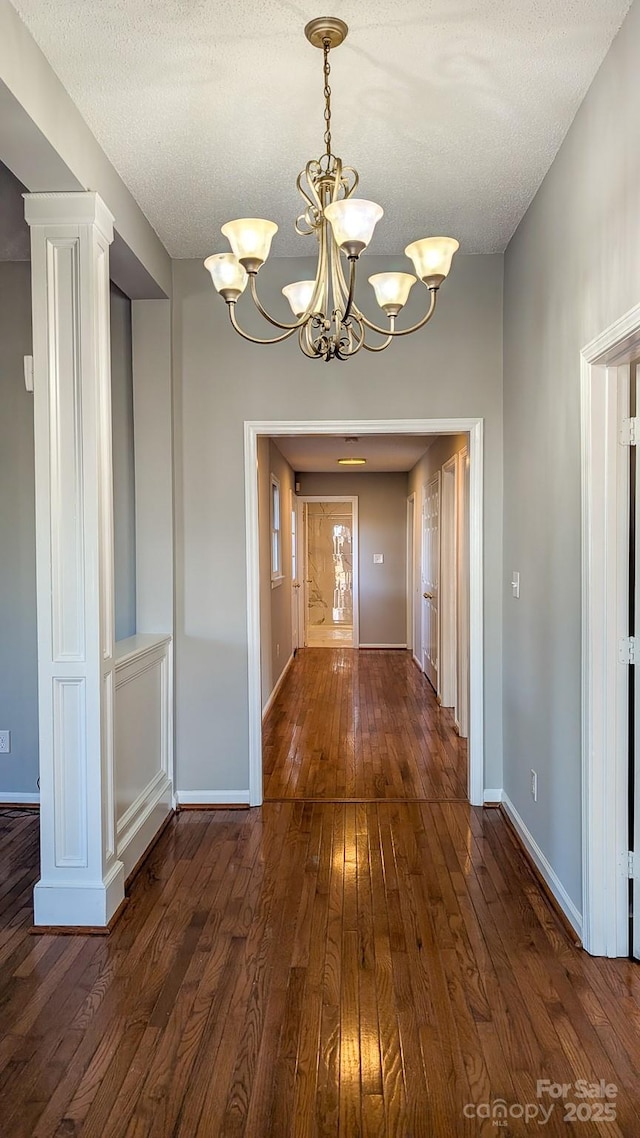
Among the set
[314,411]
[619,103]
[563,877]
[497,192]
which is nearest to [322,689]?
[314,411]

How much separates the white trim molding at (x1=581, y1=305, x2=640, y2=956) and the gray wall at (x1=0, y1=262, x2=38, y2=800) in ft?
9.00

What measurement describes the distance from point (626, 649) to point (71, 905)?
2086 millimetres

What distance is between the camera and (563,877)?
256cm

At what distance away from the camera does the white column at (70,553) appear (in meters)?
2.45

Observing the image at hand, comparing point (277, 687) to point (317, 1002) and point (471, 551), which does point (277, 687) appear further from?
point (317, 1002)

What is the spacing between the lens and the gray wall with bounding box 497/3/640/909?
2.03m

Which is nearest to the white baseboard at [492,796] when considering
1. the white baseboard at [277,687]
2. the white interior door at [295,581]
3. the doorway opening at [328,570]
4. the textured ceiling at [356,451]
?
the white baseboard at [277,687]

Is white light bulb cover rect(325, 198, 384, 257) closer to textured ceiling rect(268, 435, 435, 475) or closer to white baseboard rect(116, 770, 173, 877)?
white baseboard rect(116, 770, 173, 877)

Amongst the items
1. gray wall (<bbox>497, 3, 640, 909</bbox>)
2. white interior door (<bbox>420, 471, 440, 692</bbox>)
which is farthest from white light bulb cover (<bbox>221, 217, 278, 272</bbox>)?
white interior door (<bbox>420, 471, 440, 692</bbox>)

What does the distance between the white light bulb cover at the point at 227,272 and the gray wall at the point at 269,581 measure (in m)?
2.78

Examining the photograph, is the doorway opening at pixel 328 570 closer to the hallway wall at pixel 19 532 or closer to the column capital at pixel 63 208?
the hallway wall at pixel 19 532

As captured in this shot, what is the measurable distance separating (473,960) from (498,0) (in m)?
2.80

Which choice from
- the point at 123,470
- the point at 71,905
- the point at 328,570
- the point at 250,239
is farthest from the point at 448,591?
the point at 328,570

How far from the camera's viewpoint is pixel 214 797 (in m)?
3.67
